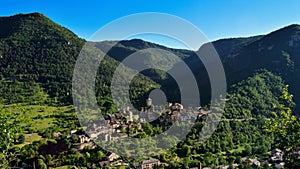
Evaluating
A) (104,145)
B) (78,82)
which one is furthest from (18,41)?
(104,145)

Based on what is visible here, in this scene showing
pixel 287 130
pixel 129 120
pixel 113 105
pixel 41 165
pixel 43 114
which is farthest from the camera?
pixel 113 105

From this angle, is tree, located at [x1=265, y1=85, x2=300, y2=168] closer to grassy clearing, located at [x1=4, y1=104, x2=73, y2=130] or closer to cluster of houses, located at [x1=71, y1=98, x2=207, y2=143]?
cluster of houses, located at [x1=71, y1=98, x2=207, y2=143]

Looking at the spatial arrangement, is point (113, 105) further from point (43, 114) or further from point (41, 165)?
point (41, 165)

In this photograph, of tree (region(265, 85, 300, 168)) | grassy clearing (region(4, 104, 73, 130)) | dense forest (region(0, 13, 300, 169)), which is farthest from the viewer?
grassy clearing (region(4, 104, 73, 130))

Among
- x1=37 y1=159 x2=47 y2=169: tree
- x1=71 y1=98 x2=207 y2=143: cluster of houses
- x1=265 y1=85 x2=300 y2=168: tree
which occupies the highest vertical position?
x1=265 y1=85 x2=300 y2=168: tree

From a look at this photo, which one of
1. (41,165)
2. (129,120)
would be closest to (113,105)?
(129,120)

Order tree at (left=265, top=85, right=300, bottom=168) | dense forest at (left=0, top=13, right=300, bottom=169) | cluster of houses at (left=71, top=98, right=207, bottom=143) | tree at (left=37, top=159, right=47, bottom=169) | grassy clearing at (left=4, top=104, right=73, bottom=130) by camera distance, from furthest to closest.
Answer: grassy clearing at (left=4, top=104, right=73, bottom=130), cluster of houses at (left=71, top=98, right=207, bottom=143), tree at (left=37, top=159, right=47, bottom=169), dense forest at (left=0, top=13, right=300, bottom=169), tree at (left=265, top=85, right=300, bottom=168)

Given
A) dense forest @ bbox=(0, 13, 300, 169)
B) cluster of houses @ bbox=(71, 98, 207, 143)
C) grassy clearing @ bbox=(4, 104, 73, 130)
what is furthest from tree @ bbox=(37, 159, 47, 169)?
grassy clearing @ bbox=(4, 104, 73, 130)

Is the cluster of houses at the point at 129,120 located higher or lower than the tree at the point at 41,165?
higher

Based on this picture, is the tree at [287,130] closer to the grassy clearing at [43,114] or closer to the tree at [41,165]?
the tree at [41,165]

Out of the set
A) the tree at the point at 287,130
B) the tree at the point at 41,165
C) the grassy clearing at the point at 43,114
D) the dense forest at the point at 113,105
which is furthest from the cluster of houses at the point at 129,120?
the tree at the point at 287,130

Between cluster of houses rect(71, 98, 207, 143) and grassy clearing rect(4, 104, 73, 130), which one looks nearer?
cluster of houses rect(71, 98, 207, 143)

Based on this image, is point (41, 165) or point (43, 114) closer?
point (41, 165)
